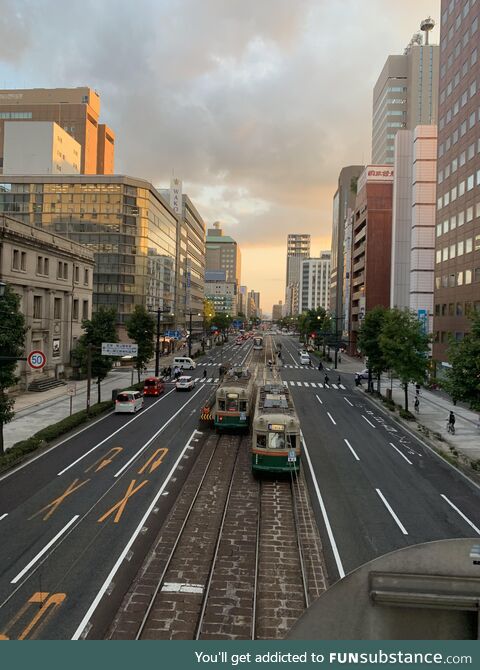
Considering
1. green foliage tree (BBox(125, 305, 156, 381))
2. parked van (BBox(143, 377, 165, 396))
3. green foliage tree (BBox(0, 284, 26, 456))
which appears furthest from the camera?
green foliage tree (BBox(125, 305, 156, 381))

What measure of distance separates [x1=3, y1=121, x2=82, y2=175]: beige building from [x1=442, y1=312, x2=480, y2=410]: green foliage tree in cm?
10607

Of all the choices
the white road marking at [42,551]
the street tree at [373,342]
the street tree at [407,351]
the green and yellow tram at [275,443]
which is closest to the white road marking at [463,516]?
the green and yellow tram at [275,443]

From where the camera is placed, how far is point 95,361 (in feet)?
140

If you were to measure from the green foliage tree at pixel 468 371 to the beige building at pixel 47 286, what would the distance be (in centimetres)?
4039

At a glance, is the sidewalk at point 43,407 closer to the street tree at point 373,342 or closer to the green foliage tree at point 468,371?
the green foliage tree at point 468,371

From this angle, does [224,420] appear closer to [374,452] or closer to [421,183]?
[374,452]

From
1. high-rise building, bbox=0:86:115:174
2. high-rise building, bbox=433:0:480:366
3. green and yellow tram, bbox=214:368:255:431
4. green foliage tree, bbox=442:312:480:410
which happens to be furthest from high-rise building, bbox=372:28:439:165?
green and yellow tram, bbox=214:368:255:431

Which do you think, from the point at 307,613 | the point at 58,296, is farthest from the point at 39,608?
the point at 58,296

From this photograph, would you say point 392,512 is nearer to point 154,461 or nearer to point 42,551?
point 154,461

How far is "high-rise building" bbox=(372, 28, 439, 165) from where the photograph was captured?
120 m

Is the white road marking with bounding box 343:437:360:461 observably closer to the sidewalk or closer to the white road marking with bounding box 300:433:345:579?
the white road marking with bounding box 300:433:345:579

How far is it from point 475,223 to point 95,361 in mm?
44589

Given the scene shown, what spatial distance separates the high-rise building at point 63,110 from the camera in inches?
5930

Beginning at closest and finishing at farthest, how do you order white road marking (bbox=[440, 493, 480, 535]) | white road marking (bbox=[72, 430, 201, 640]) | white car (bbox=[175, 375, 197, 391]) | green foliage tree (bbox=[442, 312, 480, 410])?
white road marking (bbox=[72, 430, 201, 640]) → white road marking (bbox=[440, 493, 480, 535]) → green foliage tree (bbox=[442, 312, 480, 410]) → white car (bbox=[175, 375, 197, 391])
